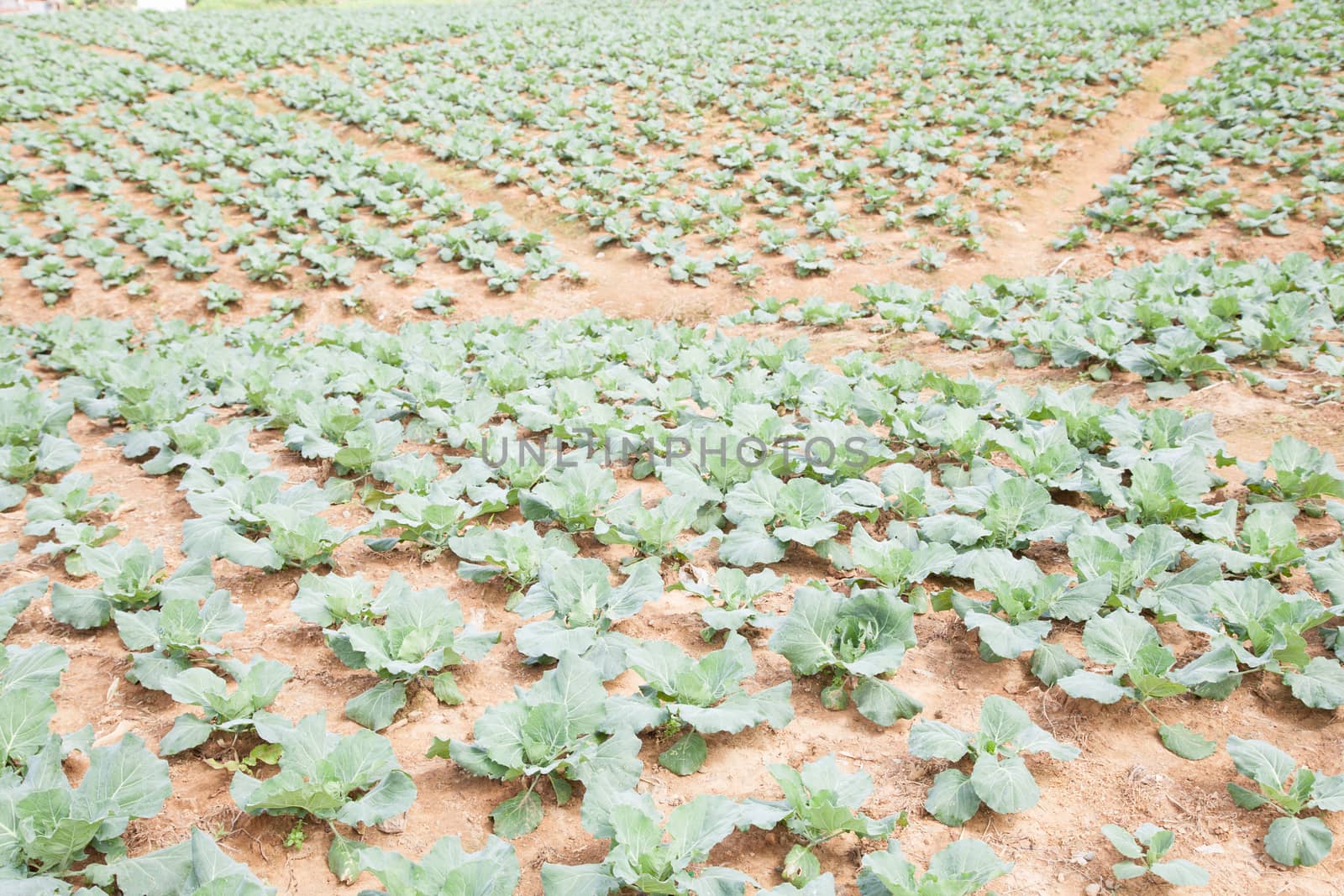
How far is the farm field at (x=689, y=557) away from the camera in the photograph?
249 centimetres

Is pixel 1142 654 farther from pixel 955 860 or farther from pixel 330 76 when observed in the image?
pixel 330 76

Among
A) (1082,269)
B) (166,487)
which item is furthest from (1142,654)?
(1082,269)

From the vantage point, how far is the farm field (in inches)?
98.0

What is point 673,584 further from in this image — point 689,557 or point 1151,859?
point 1151,859

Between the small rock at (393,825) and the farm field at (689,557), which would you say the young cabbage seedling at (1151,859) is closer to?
the farm field at (689,557)

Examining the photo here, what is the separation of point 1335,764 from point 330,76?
72.4ft

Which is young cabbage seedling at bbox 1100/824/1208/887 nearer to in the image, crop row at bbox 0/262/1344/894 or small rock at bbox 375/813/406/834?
crop row at bbox 0/262/1344/894

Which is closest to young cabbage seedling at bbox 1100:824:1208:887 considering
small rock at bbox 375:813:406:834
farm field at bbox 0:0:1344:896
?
farm field at bbox 0:0:1344:896

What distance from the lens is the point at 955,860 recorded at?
2264 millimetres

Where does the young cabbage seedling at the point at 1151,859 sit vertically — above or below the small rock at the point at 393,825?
above

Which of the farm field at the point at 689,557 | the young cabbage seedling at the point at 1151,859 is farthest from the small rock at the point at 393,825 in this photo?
the young cabbage seedling at the point at 1151,859

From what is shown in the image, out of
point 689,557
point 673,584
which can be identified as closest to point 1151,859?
point 673,584

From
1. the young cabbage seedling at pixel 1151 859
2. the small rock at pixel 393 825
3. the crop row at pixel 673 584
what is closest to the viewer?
the young cabbage seedling at pixel 1151 859

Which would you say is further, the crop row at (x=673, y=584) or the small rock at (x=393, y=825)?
the small rock at (x=393, y=825)
